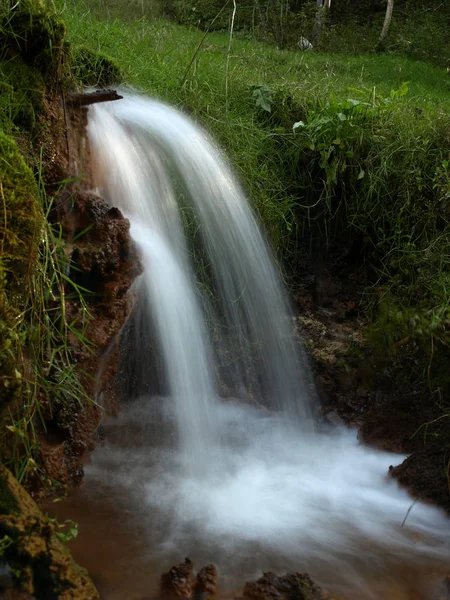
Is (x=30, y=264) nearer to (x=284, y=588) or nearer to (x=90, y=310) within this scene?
(x=90, y=310)

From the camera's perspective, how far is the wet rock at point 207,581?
86.7 inches

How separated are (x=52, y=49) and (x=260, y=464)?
2.22m

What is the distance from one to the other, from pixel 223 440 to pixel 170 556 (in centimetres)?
103

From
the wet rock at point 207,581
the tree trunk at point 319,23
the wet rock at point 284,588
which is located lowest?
the wet rock at point 207,581

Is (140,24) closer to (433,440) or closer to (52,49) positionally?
(52,49)

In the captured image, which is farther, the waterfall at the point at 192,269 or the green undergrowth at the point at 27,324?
the waterfall at the point at 192,269

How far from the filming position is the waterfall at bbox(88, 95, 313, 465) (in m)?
3.44

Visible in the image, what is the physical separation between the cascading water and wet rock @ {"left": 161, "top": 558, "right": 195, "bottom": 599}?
0.08 meters

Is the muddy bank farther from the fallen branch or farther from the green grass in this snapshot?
the fallen branch

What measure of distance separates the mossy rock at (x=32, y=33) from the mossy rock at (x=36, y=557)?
80.2 inches

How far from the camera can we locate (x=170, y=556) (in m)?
2.37

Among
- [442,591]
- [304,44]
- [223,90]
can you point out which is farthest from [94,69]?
[304,44]

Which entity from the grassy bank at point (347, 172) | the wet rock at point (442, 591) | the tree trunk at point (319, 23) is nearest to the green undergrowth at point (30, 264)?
the grassy bank at point (347, 172)

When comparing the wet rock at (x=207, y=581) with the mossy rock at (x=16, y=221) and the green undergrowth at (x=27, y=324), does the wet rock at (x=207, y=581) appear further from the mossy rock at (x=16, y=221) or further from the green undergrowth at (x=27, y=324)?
the mossy rock at (x=16, y=221)
